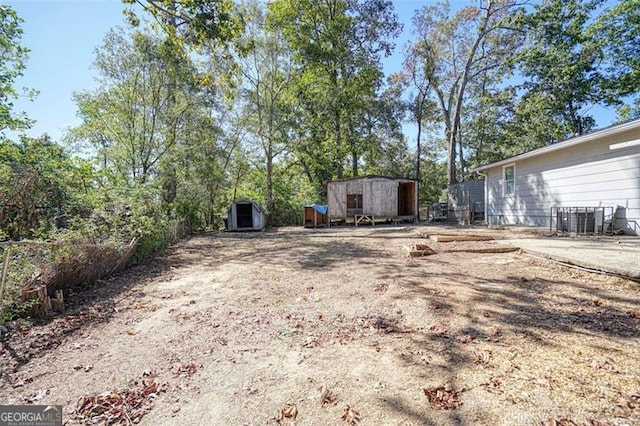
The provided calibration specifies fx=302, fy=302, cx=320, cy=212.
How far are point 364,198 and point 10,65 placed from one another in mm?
13307

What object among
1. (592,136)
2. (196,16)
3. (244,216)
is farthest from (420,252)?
(244,216)

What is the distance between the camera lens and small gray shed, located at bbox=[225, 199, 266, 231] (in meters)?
15.2

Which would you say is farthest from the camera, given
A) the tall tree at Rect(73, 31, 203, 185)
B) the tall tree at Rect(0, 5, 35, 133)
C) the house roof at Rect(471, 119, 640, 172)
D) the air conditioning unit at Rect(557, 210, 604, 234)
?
the tall tree at Rect(73, 31, 203, 185)

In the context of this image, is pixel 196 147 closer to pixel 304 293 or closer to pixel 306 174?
pixel 306 174

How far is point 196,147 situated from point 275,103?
6.74 meters

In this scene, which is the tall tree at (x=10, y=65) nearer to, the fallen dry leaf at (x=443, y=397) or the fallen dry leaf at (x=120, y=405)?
the fallen dry leaf at (x=120, y=405)

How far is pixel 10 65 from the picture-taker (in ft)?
23.4

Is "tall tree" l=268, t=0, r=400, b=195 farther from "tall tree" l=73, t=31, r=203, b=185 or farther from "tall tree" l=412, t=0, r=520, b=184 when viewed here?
"tall tree" l=73, t=31, r=203, b=185

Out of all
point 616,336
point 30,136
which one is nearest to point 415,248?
point 616,336

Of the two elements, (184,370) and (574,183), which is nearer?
(184,370)

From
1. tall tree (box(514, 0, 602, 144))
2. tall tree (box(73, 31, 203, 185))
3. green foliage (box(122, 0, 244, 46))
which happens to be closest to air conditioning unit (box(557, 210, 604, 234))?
green foliage (box(122, 0, 244, 46))

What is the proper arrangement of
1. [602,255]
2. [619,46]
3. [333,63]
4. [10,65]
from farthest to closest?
[333,63], [619,46], [10,65], [602,255]

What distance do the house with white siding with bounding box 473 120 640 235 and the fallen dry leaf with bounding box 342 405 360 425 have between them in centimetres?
872

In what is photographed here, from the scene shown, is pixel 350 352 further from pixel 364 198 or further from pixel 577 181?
pixel 364 198
